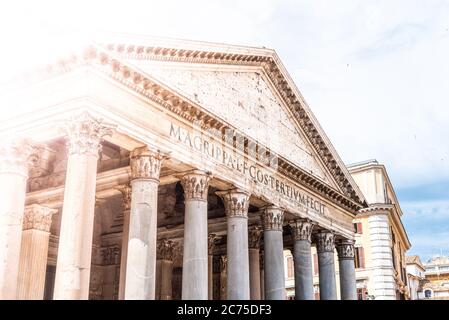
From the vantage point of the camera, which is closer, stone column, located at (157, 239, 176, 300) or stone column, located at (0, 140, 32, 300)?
stone column, located at (0, 140, 32, 300)

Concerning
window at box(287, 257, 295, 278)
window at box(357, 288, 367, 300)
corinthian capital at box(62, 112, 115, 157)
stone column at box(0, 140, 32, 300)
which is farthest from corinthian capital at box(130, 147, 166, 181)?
window at box(287, 257, 295, 278)

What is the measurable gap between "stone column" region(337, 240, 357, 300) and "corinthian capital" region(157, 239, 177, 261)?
726 cm

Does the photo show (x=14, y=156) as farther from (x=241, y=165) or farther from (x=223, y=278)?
(x=223, y=278)

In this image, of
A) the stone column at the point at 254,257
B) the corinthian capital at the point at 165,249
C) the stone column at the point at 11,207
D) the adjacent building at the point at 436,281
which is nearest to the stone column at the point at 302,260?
the stone column at the point at 254,257

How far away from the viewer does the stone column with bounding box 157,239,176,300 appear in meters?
20.2

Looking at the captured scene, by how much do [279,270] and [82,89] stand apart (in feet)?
28.8

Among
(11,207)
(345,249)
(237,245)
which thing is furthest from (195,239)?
(345,249)

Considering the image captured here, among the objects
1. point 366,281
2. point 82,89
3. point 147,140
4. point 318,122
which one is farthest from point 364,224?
point 82,89

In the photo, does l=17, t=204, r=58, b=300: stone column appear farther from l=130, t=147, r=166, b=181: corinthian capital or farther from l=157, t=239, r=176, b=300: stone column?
l=130, t=147, r=166, b=181: corinthian capital

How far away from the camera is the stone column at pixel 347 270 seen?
853 inches

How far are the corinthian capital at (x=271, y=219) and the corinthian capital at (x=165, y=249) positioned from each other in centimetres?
489

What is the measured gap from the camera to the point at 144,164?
1223 centimetres

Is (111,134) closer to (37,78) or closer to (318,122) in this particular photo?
(37,78)

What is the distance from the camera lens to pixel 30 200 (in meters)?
16.2
